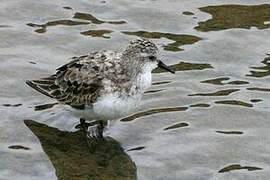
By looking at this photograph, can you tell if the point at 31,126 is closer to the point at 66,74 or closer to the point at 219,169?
the point at 66,74

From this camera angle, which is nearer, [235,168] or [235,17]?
[235,168]

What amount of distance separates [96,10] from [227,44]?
2296 mm

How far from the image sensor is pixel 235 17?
14188mm

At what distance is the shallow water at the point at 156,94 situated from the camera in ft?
33.9

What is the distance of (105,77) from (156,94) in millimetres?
1618

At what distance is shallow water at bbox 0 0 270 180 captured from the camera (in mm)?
10328

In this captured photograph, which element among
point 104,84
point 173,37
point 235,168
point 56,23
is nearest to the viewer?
point 235,168

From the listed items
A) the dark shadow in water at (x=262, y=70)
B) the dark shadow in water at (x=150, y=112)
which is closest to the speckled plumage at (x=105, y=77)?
the dark shadow in water at (x=150, y=112)

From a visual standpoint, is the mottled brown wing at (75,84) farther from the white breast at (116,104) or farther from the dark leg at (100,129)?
the dark leg at (100,129)

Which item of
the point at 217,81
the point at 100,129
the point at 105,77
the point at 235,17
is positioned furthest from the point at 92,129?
the point at 235,17

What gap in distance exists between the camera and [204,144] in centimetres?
1073

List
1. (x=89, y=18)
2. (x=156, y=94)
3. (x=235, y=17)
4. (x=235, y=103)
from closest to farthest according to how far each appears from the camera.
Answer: (x=235, y=103) < (x=156, y=94) < (x=89, y=18) < (x=235, y=17)

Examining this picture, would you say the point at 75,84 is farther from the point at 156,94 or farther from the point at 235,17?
the point at 235,17

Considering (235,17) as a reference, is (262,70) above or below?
below
